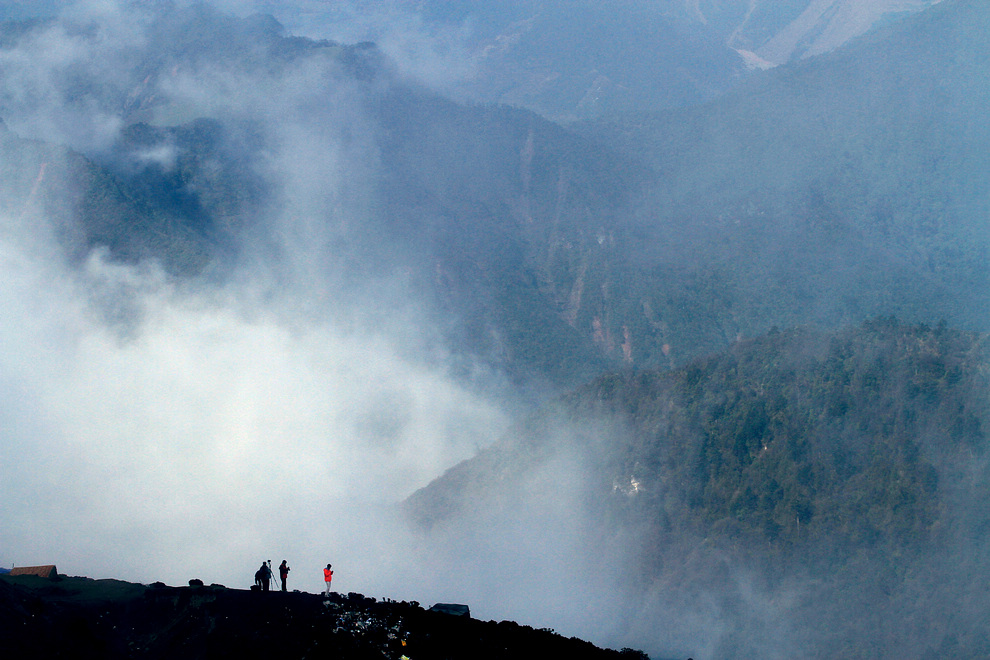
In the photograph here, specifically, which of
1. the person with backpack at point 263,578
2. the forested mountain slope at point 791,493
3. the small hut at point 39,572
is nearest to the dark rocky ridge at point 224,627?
the person with backpack at point 263,578

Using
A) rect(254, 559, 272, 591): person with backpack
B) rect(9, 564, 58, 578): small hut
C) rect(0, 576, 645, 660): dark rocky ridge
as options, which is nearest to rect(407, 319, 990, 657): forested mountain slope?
rect(0, 576, 645, 660): dark rocky ridge

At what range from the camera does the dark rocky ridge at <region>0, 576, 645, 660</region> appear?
4791 cm

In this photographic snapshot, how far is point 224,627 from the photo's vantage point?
50438 mm

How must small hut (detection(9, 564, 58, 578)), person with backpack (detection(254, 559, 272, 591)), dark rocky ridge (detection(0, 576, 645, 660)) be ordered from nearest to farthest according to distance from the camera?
dark rocky ridge (detection(0, 576, 645, 660)) → person with backpack (detection(254, 559, 272, 591)) → small hut (detection(9, 564, 58, 578))

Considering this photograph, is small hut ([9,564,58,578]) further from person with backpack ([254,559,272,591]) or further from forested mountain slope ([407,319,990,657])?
forested mountain slope ([407,319,990,657])

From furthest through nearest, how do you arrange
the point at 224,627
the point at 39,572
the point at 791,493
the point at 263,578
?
the point at 791,493 → the point at 39,572 → the point at 263,578 → the point at 224,627

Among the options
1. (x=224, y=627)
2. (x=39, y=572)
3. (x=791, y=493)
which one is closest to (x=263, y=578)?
(x=224, y=627)

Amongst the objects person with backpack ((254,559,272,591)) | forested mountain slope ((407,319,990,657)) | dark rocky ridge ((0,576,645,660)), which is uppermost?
forested mountain slope ((407,319,990,657))

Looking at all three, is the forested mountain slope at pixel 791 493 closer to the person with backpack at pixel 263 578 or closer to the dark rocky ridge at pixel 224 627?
the dark rocky ridge at pixel 224 627

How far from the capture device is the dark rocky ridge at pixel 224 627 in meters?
47.9

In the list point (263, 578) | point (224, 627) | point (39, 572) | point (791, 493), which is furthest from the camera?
point (791, 493)

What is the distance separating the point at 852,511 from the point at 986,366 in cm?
1924

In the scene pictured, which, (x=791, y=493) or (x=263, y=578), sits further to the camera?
(x=791, y=493)

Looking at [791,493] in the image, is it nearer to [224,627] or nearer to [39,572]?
[224,627]
